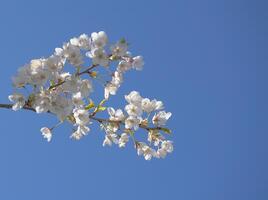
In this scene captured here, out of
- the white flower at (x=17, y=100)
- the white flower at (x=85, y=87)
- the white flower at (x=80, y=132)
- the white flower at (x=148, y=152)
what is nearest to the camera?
the white flower at (x=17, y=100)

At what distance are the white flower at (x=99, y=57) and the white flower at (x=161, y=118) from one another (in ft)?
2.40

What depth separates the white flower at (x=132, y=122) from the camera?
3.43 m

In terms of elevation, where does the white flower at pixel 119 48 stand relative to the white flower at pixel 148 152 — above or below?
above

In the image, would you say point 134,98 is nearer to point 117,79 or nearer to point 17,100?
point 117,79

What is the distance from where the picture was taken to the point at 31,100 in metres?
3.05

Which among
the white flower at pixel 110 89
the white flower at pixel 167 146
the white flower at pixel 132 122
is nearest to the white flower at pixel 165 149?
the white flower at pixel 167 146

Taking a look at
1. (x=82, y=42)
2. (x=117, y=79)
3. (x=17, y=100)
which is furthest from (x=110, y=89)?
(x=17, y=100)

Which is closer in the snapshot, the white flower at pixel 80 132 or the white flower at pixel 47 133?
the white flower at pixel 80 132

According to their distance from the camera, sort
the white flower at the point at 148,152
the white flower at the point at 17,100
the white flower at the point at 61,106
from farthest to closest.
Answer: the white flower at the point at 148,152 < the white flower at the point at 61,106 < the white flower at the point at 17,100

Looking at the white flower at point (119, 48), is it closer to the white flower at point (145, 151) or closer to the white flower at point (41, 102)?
the white flower at point (41, 102)

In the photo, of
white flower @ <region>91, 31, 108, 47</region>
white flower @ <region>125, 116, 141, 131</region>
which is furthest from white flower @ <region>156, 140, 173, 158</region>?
white flower @ <region>91, 31, 108, 47</region>

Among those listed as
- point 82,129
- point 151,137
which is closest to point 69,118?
point 82,129

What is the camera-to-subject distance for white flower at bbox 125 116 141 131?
3.43m

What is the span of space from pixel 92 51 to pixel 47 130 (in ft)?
3.12
